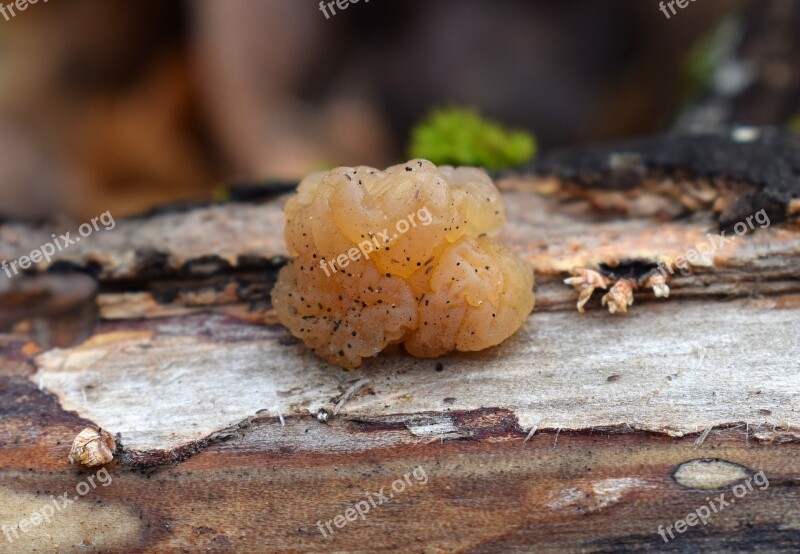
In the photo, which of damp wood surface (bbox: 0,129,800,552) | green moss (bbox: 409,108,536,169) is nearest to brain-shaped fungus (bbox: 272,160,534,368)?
damp wood surface (bbox: 0,129,800,552)

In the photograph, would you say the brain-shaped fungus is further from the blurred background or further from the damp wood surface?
the blurred background

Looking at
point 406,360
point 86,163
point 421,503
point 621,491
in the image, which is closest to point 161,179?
point 86,163

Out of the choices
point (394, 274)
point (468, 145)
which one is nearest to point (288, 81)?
point (468, 145)

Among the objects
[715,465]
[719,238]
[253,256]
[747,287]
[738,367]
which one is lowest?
[715,465]

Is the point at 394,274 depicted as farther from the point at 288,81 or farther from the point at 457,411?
the point at 288,81

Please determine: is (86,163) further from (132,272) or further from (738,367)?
(738,367)
